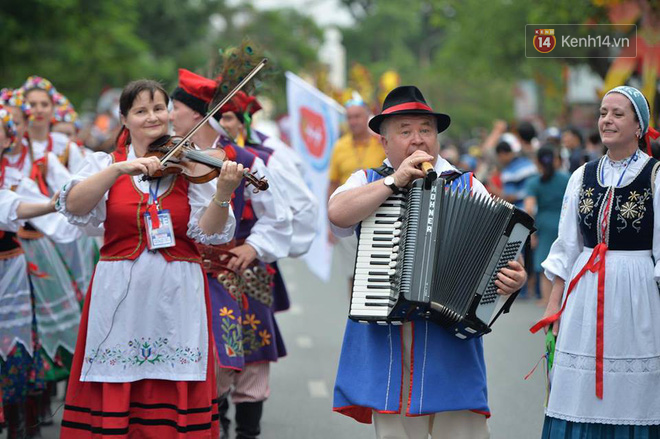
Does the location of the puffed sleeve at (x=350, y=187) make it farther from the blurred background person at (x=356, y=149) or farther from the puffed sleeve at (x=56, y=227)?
the blurred background person at (x=356, y=149)

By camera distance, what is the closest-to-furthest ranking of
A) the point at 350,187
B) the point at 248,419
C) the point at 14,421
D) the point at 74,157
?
the point at 350,187, the point at 248,419, the point at 14,421, the point at 74,157

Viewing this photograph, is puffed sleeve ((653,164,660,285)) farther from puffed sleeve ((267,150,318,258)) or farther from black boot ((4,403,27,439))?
black boot ((4,403,27,439))

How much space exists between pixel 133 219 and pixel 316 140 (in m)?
6.65

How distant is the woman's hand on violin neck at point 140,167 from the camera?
15.4 feet

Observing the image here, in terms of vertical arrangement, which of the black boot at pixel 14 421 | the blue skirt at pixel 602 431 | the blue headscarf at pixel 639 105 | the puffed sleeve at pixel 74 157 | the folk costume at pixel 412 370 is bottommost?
the black boot at pixel 14 421

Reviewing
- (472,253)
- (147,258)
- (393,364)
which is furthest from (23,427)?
(472,253)

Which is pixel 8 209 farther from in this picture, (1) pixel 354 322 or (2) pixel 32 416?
(1) pixel 354 322

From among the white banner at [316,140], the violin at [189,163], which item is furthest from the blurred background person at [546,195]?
the violin at [189,163]

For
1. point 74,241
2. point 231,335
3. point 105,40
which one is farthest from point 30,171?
point 105,40

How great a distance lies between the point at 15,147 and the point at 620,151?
378 cm

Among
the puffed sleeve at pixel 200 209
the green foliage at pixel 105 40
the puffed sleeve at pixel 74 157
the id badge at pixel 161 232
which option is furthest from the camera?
the green foliage at pixel 105 40

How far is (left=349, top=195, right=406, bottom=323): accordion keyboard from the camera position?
4.24m

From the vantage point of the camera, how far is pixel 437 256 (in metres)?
4.28

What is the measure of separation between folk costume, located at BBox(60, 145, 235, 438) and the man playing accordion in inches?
30.5
